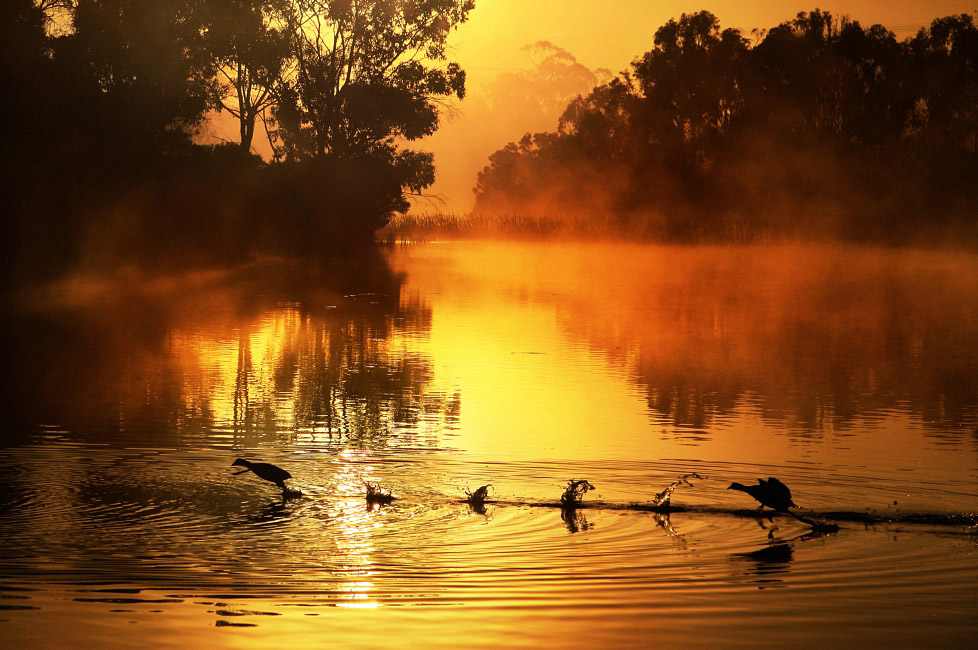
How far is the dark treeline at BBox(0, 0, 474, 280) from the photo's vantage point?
1423 inches

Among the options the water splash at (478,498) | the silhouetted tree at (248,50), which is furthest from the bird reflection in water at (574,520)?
the silhouetted tree at (248,50)

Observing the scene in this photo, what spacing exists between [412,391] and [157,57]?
116 feet

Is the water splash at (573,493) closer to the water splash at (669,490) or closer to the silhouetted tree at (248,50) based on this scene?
the water splash at (669,490)

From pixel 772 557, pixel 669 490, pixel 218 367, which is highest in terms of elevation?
pixel 218 367

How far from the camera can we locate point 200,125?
5844cm

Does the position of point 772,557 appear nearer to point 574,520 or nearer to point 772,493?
point 772,493

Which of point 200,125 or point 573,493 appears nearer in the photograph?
point 573,493

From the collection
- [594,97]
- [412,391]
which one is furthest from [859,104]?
[412,391]

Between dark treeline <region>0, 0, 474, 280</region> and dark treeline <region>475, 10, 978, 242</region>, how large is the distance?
1820cm

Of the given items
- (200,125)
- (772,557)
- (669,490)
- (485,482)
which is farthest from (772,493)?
(200,125)

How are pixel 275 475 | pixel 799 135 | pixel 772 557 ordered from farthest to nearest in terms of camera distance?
1. pixel 799 135
2. pixel 275 475
3. pixel 772 557

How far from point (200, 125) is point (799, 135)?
1586 inches

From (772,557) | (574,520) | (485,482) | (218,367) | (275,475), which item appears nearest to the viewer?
(772,557)

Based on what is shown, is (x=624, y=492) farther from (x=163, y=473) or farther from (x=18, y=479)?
(x=18, y=479)
